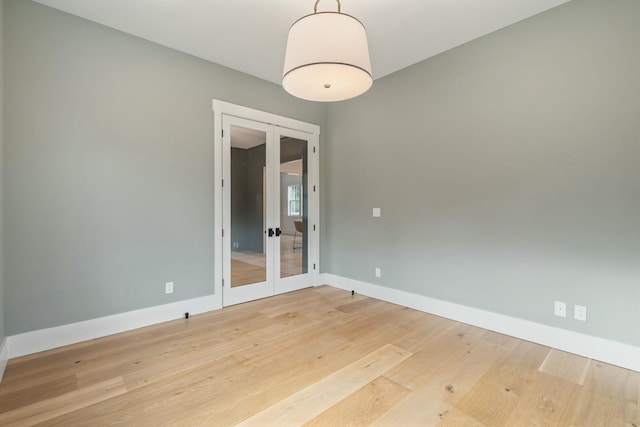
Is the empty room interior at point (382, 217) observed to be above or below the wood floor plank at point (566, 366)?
above

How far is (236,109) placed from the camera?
3592 millimetres

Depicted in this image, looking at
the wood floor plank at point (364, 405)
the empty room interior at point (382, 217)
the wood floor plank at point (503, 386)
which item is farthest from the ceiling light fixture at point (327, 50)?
the wood floor plank at point (503, 386)

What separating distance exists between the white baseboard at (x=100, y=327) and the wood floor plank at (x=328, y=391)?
1916 mm

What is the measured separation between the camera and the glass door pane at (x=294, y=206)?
4184 mm

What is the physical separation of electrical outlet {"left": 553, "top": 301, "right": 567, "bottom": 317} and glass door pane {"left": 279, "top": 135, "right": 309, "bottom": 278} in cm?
299

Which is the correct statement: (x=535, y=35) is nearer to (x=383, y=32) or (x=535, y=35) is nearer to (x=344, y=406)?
(x=383, y=32)

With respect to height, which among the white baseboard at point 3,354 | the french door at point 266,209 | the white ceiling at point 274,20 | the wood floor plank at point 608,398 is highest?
the white ceiling at point 274,20

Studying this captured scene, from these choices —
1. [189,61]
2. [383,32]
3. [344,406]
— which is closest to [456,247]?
[344,406]

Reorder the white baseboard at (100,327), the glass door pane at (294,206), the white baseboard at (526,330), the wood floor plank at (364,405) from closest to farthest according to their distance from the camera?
the wood floor plank at (364,405), the white baseboard at (526,330), the white baseboard at (100,327), the glass door pane at (294,206)

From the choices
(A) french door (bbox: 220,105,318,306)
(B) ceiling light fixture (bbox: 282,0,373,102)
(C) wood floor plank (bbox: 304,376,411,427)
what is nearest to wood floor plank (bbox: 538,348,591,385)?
(C) wood floor plank (bbox: 304,376,411,427)

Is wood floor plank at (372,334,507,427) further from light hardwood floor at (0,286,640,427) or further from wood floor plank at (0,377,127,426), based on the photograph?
wood floor plank at (0,377,127,426)

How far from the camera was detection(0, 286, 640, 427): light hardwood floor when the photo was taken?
1.70 metres

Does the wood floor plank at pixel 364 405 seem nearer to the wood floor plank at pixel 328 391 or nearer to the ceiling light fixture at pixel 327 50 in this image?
the wood floor plank at pixel 328 391

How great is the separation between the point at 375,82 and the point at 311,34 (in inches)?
97.4
